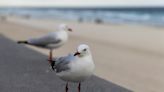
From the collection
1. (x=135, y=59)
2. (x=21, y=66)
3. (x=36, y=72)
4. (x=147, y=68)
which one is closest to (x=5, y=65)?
(x=21, y=66)

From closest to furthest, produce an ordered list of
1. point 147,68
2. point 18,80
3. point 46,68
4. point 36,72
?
point 18,80 → point 36,72 → point 46,68 → point 147,68

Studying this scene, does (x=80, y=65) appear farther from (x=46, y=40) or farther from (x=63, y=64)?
(x=46, y=40)

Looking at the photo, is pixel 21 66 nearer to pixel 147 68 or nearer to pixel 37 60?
pixel 37 60

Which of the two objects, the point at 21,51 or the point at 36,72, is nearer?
the point at 36,72

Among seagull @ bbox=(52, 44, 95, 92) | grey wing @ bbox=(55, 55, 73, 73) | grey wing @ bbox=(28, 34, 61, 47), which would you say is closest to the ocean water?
grey wing @ bbox=(28, 34, 61, 47)

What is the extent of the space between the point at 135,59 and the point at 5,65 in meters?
6.41

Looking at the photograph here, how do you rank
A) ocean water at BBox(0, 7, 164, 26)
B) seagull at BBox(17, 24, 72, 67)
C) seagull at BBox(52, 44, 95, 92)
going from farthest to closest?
ocean water at BBox(0, 7, 164, 26) < seagull at BBox(17, 24, 72, 67) < seagull at BBox(52, 44, 95, 92)

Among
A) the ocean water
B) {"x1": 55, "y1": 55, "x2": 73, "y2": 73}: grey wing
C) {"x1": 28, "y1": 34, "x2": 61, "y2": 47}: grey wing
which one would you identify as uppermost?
{"x1": 55, "y1": 55, "x2": 73, "y2": 73}: grey wing

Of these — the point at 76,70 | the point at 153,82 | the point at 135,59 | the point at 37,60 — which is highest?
the point at 76,70

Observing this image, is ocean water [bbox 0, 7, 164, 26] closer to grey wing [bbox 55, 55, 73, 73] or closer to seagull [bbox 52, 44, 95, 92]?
grey wing [bbox 55, 55, 73, 73]

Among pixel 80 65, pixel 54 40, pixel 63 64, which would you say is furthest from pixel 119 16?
pixel 80 65

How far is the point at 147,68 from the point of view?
11.0m

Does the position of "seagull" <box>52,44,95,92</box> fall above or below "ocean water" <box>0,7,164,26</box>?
above

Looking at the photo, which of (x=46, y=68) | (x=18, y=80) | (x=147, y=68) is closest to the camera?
(x=18, y=80)
